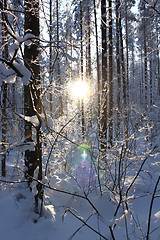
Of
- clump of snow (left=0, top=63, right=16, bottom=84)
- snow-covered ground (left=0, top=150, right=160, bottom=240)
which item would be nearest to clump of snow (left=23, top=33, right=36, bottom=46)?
clump of snow (left=0, top=63, right=16, bottom=84)

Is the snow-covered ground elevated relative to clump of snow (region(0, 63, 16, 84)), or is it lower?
lower

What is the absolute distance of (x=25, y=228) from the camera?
2.19 metres

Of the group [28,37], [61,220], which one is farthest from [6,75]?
[61,220]

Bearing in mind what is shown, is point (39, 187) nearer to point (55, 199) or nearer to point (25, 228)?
point (25, 228)

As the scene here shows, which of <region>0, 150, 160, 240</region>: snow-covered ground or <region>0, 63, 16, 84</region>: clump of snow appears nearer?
<region>0, 63, 16, 84</region>: clump of snow

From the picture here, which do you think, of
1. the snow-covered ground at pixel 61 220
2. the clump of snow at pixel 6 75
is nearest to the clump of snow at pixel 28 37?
the clump of snow at pixel 6 75

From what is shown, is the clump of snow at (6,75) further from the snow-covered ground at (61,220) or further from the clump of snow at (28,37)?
the snow-covered ground at (61,220)

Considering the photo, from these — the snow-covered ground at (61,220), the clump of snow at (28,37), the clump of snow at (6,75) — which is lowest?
the snow-covered ground at (61,220)

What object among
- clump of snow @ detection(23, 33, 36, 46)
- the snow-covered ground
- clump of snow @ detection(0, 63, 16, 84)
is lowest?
the snow-covered ground

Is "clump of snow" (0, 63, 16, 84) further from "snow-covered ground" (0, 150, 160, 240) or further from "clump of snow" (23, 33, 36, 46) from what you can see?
"snow-covered ground" (0, 150, 160, 240)

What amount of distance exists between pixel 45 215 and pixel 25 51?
2.86m

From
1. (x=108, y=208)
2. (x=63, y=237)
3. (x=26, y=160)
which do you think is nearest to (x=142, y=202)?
(x=108, y=208)

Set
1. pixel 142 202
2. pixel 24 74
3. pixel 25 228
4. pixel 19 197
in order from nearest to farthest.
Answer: pixel 24 74 < pixel 25 228 < pixel 19 197 < pixel 142 202

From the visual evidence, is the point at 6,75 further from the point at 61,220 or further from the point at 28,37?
the point at 61,220
